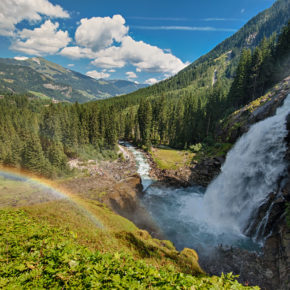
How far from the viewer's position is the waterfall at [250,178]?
19703 millimetres

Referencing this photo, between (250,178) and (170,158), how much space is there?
91.6 feet

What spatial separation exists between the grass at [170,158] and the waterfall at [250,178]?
16292 mm

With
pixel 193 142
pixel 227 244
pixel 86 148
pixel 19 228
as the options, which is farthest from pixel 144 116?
pixel 19 228

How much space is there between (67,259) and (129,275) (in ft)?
6.48

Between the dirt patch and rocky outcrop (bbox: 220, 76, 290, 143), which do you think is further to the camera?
rocky outcrop (bbox: 220, 76, 290, 143)

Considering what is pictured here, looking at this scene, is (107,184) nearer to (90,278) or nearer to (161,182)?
(161,182)

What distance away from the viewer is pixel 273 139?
69.7 ft

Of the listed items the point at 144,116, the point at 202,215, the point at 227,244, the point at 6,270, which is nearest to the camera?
the point at 6,270

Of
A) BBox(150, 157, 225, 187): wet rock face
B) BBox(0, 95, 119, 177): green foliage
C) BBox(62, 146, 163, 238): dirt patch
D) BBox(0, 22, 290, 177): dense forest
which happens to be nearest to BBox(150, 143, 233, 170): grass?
BBox(150, 157, 225, 187): wet rock face

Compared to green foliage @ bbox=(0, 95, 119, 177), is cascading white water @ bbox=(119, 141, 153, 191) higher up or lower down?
lower down

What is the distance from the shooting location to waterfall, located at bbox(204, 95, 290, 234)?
19703mm

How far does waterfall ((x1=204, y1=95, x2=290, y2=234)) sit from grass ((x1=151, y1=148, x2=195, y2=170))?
53.4 ft

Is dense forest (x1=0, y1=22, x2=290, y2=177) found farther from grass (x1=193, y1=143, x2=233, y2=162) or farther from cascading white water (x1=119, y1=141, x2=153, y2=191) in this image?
cascading white water (x1=119, y1=141, x2=153, y2=191)

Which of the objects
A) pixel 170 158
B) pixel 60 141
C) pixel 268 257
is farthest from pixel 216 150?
pixel 60 141
